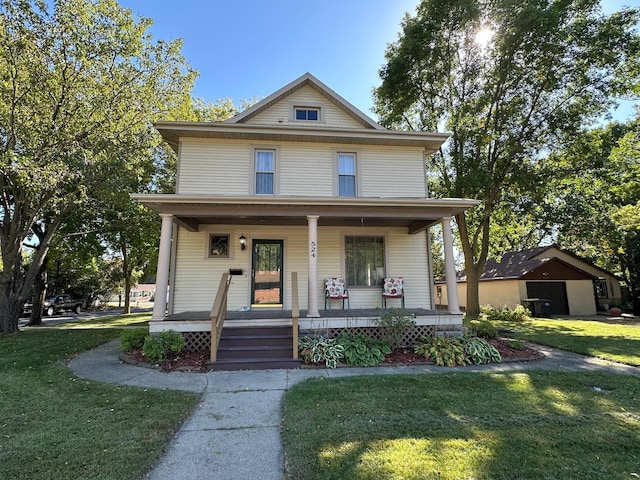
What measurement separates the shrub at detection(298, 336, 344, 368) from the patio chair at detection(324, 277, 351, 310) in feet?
6.20

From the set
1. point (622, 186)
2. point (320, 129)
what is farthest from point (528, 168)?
point (320, 129)

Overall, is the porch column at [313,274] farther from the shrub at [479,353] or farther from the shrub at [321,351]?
the shrub at [479,353]

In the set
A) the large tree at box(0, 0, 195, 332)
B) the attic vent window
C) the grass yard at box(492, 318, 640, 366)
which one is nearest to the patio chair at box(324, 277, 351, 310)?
the attic vent window

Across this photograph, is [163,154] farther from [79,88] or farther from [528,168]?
[528,168]

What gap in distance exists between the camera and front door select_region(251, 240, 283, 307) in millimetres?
8727

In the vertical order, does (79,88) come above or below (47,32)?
below

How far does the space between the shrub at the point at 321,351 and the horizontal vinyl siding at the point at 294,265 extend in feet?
5.88

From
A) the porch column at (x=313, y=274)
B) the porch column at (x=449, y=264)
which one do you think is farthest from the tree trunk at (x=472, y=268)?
the porch column at (x=313, y=274)

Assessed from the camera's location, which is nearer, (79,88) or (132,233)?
(79,88)

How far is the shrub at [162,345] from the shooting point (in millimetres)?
6082

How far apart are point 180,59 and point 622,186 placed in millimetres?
19341

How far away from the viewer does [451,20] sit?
13430mm

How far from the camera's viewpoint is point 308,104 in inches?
396

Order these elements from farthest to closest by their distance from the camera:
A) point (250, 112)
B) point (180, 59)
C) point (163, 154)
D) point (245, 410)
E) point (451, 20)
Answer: point (163, 154) < point (451, 20) < point (180, 59) < point (250, 112) < point (245, 410)
